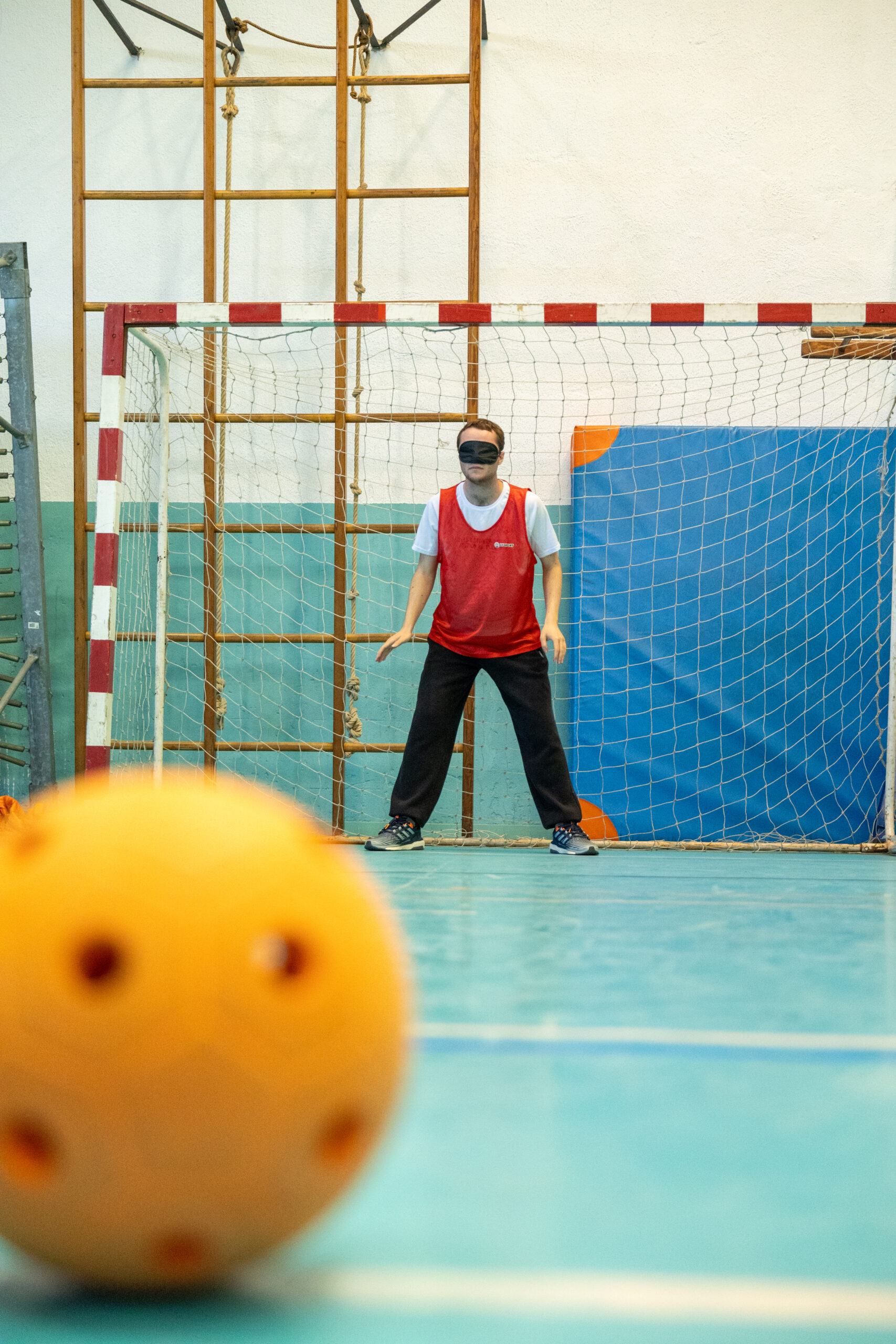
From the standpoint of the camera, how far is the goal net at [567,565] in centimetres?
613

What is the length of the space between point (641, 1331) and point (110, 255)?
670 cm

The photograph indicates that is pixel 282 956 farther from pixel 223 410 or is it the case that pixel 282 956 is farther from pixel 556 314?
pixel 223 410

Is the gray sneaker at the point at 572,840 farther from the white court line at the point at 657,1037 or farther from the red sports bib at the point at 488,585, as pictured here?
the white court line at the point at 657,1037

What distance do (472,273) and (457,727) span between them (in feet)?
7.92

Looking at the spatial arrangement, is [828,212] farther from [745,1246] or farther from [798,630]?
[745,1246]

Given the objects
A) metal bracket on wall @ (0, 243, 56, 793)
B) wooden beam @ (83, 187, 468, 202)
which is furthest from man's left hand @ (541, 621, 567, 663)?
metal bracket on wall @ (0, 243, 56, 793)

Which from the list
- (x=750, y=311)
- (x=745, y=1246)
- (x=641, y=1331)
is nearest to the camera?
(x=641, y=1331)

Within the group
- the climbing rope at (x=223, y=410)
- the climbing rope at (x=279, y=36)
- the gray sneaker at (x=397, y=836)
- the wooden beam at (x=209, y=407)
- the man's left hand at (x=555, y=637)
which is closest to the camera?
the man's left hand at (x=555, y=637)

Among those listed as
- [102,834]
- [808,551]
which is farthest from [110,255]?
[102,834]

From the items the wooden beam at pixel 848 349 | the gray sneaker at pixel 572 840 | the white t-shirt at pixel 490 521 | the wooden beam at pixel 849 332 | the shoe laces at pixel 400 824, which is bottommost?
the gray sneaker at pixel 572 840

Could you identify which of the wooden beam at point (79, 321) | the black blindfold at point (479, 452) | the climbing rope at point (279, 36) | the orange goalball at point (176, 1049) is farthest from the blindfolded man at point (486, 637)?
the orange goalball at point (176, 1049)

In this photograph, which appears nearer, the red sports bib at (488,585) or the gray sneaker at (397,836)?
the red sports bib at (488,585)

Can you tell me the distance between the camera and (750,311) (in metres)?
4.82

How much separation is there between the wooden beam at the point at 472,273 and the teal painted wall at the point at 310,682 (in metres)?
0.28
